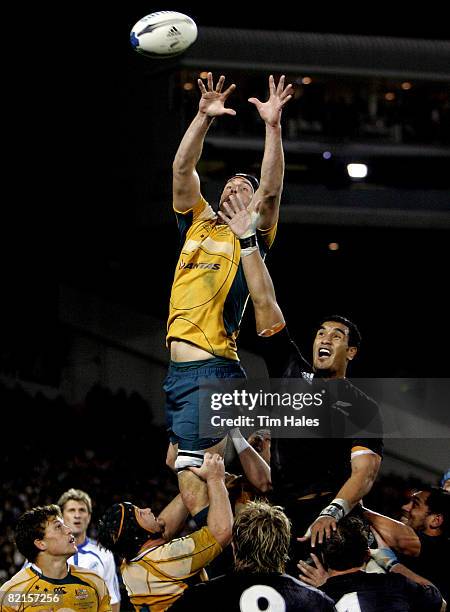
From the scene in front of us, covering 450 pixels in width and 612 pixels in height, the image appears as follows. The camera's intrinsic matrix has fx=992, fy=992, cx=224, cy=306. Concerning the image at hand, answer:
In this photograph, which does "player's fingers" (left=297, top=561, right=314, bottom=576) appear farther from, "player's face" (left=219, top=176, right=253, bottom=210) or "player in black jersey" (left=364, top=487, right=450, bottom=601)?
"player's face" (left=219, top=176, right=253, bottom=210)

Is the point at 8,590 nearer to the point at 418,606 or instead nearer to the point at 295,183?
the point at 418,606

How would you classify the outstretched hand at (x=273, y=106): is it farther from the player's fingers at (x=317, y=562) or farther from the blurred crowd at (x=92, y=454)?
the blurred crowd at (x=92, y=454)

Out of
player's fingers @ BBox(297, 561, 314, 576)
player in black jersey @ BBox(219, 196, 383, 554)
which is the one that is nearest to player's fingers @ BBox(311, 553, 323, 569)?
player's fingers @ BBox(297, 561, 314, 576)

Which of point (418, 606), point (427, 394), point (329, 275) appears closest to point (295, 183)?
point (329, 275)

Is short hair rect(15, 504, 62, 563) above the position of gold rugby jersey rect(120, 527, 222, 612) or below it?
above

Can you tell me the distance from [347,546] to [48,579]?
1988mm

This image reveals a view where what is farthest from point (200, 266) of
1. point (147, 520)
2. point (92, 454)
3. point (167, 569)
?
point (92, 454)

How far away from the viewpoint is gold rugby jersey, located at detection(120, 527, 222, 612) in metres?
4.80

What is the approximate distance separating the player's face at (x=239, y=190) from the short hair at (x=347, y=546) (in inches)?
75.1

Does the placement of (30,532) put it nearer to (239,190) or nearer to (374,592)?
(374,592)

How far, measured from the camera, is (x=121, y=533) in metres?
4.88

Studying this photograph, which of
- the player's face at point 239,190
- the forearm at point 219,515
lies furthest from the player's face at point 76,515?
the player's face at point 239,190

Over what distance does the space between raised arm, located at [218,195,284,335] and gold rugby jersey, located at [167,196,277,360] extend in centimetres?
25

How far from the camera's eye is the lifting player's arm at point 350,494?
16.3 ft
